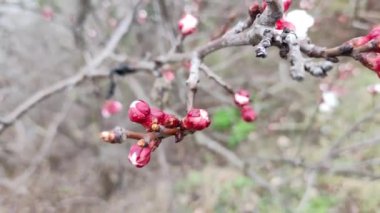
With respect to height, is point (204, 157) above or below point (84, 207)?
above

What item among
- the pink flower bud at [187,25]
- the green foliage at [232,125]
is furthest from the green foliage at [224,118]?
the pink flower bud at [187,25]

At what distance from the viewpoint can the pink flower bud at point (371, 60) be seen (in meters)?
0.73

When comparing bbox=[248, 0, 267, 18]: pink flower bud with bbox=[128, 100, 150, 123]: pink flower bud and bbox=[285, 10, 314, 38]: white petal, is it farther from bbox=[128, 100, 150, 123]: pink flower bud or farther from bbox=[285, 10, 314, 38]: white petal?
bbox=[128, 100, 150, 123]: pink flower bud

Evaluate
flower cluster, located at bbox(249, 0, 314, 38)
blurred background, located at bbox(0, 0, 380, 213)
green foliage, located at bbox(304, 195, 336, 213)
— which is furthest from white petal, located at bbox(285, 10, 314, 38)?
green foliage, located at bbox(304, 195, 336, 213)

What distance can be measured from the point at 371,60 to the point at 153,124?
32cm

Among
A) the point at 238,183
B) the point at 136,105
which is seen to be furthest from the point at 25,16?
the point at 136,105

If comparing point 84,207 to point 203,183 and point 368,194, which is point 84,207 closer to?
point 203,183

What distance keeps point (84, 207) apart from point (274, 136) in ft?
5.74

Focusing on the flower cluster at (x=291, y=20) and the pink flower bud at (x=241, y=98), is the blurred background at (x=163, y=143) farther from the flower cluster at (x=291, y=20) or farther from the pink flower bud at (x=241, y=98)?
the flower cluster at (x=291, y=20)

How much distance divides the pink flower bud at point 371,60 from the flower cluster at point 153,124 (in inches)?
9.2

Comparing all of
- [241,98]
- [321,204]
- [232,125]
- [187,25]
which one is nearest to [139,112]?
[241,98]

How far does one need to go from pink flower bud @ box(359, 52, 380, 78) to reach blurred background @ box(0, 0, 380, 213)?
2.37 metres

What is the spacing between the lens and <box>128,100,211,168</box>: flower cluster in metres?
0.80

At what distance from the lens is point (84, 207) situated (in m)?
3.76
